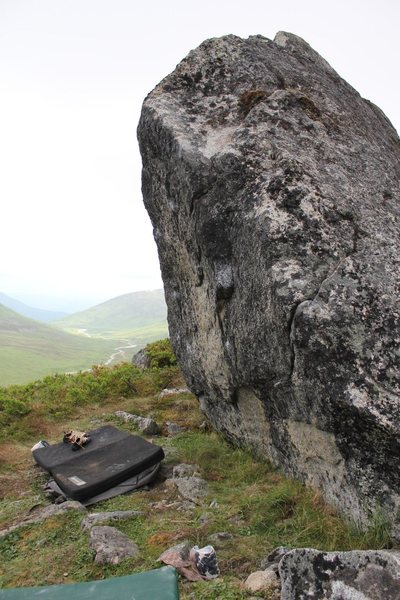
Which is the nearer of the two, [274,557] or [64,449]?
[274,557]

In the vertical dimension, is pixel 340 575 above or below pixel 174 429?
above

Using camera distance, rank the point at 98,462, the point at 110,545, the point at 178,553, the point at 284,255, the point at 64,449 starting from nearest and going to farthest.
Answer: the point at 178,553 < the point at 110,545 < the point at 284,255 < the point at 98,462 < the point at 64,449

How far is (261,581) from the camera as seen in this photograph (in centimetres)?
571

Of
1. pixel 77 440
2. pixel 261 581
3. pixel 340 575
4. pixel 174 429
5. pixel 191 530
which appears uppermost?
pixel 340 575

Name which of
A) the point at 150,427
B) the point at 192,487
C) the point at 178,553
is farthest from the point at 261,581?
the point at 150,427

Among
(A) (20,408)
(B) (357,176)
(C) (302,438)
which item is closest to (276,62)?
(B) (357,176)

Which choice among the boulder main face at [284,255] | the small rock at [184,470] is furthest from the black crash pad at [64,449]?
the boulder main face at [284,255]

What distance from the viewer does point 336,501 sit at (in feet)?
24.6

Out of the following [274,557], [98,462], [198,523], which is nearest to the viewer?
[274,557]

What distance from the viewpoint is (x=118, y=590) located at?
5086 millimetres

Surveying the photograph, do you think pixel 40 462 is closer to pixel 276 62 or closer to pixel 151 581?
pixel 151 581

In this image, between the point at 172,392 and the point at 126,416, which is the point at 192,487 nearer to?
the point at 126,416

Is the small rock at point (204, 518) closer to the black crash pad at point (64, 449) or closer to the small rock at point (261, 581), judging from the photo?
the small rock at point (261, 581)

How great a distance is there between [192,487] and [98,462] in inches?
97.8
